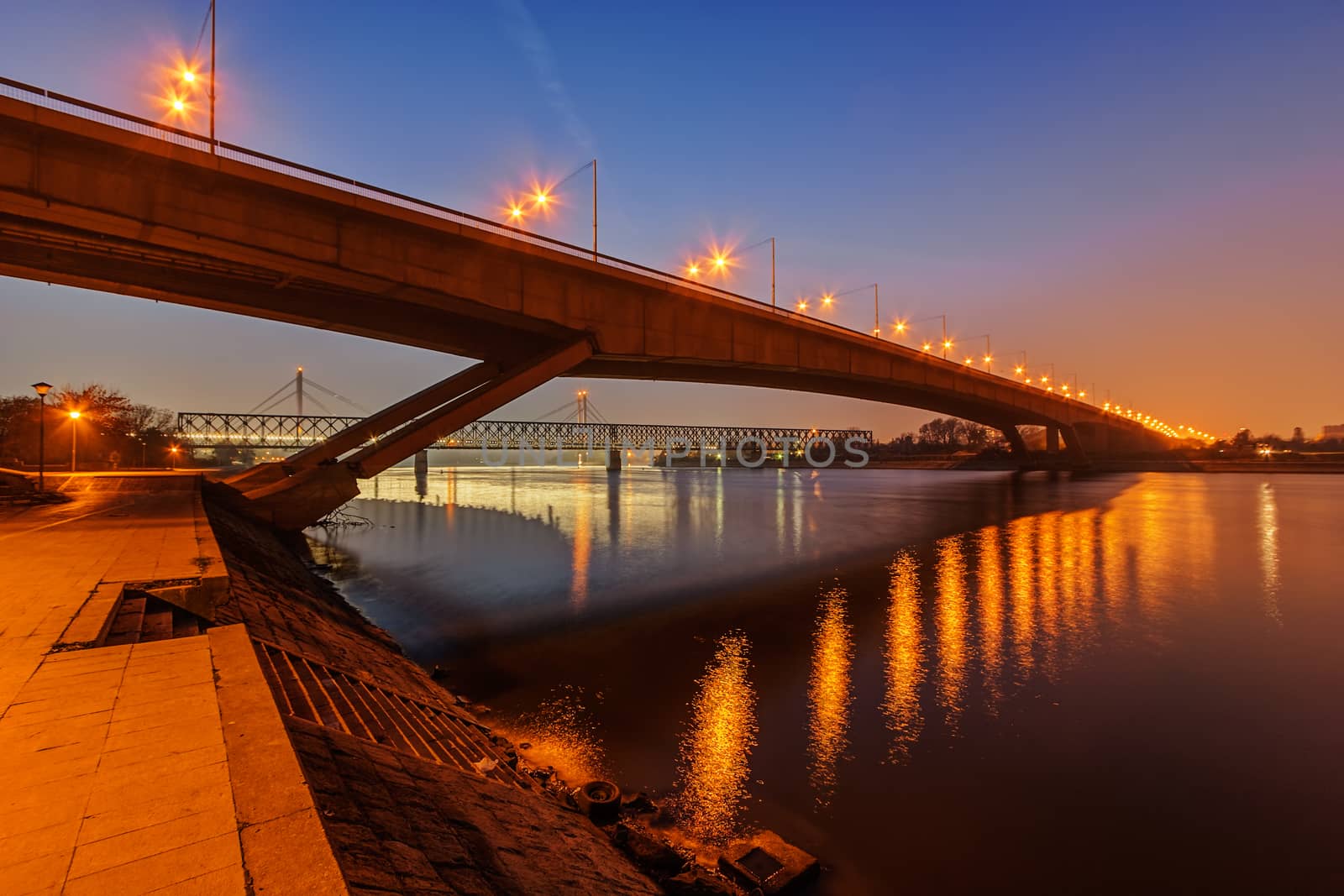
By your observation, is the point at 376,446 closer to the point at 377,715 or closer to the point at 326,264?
the point at 326,264

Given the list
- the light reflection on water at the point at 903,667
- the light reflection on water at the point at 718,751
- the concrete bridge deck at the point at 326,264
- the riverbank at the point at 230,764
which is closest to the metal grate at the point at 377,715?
the riverbank at the point at 230,764

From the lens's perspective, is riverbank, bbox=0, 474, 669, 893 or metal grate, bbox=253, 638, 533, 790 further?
metal grate, bbox=253, 638, 533, 790

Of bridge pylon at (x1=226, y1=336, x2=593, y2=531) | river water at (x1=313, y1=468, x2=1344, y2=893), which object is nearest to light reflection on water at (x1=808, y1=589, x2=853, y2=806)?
river water at (x1=313, y1=468, x2=1344, y2=893)

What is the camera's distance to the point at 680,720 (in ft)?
30.0

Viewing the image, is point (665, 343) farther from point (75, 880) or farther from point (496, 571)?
point (75, 880)

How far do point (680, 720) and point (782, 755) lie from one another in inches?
70.7

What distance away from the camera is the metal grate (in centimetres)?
586

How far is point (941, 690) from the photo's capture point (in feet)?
33.2

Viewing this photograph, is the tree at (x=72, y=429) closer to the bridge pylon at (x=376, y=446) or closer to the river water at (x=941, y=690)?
the bridge pylon at (x=376, y=446)

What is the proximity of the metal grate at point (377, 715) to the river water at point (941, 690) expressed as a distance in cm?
132

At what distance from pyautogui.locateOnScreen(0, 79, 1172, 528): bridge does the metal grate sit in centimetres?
1362

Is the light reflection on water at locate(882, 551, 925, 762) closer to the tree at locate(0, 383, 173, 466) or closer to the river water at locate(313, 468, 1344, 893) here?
the river water at locate(313, 468, 1344, 893)

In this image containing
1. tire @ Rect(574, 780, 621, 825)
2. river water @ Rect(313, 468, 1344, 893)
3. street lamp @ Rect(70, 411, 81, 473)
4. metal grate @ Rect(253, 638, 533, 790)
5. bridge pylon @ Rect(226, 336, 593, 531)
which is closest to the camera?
metal grate @ Rect(253, 638, 533, 790)

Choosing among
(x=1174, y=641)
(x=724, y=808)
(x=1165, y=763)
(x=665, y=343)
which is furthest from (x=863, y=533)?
(x=724, y=808)
